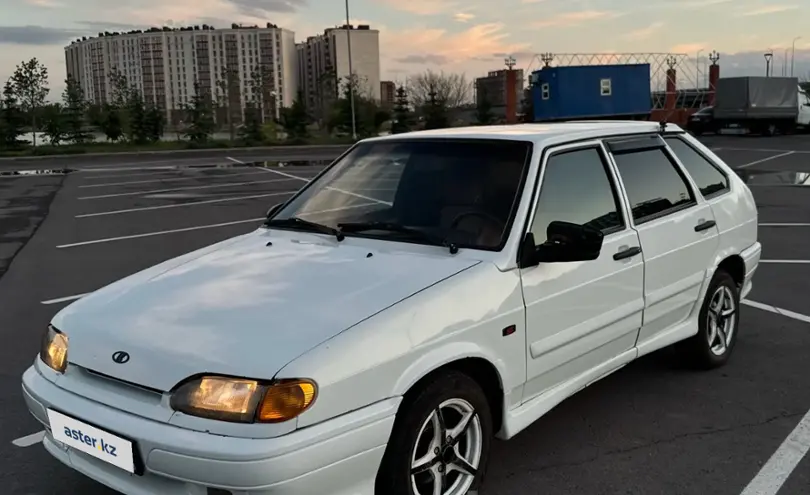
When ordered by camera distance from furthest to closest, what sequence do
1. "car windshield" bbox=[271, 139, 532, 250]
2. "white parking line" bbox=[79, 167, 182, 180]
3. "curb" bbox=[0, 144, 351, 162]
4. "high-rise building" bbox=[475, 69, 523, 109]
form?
"high-rise building" bbox=[475, 69, 523, 109] < "curb" bbox=[0, 144, 351, 162] < "white parking line" bbox=[79, 167, 182, 180] < "car windshield" bbox=[271, 139, 532, 250]

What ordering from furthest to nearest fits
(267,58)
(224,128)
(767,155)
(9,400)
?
(267,58)
(224,128)
(767,155)
(9,400)

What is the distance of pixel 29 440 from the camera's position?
405 centimetres

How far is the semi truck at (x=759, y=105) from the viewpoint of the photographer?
36.7m

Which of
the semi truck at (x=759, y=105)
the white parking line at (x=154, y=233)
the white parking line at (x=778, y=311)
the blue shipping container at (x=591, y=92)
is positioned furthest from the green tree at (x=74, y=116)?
the white parking line at (x=778, y=311)

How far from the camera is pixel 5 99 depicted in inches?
1495

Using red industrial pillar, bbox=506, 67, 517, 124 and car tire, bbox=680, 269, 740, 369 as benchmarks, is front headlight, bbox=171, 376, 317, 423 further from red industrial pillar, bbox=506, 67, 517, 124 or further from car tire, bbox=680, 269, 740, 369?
red industrial pillar, bbox=506, 67, 517, 124

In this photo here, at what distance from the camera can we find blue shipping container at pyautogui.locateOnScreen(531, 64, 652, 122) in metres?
37.5

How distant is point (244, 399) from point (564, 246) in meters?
1.60

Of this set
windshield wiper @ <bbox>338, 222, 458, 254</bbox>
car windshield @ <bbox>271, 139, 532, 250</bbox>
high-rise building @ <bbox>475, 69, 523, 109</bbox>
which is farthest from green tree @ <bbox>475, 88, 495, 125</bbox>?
windshield wiper @ <bbox>338, 222, 458, 254</bbox>

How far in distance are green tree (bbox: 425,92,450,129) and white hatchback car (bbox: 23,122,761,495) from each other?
3727 centimetres

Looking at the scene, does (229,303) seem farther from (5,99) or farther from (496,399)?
(5,99)

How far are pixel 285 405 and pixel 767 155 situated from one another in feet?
83.9

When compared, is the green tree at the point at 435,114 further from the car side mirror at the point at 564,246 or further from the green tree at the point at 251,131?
the car side mirror at the point at 564,246

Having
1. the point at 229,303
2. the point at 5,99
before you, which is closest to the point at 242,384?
the point at 229,303
